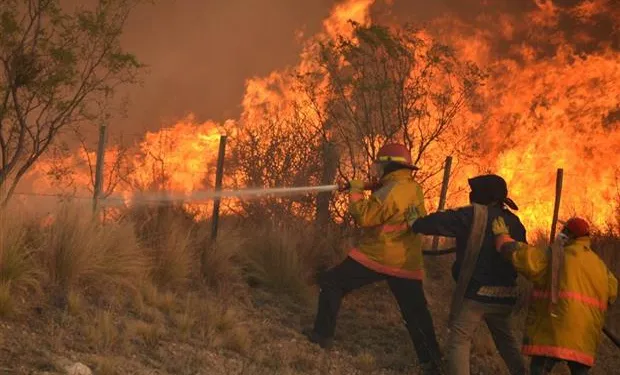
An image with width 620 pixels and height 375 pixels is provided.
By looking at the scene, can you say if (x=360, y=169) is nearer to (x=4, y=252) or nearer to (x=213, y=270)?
(x=213, y=270)

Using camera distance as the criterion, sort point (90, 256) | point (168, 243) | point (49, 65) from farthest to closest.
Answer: point (49, 65) < point (168, 243) < point (90, 256)

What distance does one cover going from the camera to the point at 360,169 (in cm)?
1081

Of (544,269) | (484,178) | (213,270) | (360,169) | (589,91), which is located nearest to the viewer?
(544,269)

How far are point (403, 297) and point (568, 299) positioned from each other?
5.18 feet

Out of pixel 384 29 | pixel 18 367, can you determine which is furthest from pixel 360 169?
pixel 18 367

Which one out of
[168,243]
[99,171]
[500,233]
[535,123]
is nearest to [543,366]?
[500,233]

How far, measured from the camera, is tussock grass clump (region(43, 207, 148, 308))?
19.4ft

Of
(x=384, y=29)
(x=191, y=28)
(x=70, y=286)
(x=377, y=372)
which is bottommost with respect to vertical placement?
(x=377, y=372)

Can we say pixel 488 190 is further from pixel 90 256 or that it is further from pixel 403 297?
pixel 90 256

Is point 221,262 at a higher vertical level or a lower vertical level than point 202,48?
lower

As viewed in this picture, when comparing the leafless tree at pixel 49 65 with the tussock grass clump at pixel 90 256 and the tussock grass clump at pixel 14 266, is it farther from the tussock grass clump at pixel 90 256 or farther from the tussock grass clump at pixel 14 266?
the tussock grass clump at pixel 14 266

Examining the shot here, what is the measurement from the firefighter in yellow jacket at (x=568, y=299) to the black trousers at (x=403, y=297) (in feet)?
3.79

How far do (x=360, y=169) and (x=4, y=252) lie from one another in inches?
247

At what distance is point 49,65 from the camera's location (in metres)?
9.11
